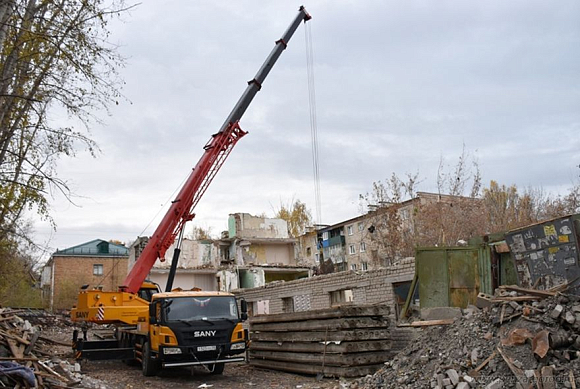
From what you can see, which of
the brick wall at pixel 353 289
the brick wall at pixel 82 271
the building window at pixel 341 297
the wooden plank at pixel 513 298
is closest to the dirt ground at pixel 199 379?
the brick wall at pixel 353 289

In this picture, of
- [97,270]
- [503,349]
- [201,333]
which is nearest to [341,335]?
[201,333]

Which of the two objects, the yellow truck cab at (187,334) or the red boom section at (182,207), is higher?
the red boom section at (182,207)

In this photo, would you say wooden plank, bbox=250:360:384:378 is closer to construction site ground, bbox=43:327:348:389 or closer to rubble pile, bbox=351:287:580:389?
construction site ground, bbox=43:327:348:389

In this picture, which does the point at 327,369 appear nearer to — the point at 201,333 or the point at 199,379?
the point at 201,333

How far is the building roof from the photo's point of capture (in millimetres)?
60206

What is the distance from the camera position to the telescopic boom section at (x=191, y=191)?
1864cm

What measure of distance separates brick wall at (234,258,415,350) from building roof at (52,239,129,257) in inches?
1573

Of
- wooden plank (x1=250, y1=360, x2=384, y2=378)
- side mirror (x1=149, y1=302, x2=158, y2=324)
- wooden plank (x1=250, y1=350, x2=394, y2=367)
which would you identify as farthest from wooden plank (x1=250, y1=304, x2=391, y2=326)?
side mirror (x1=149, y1=302, x2=158, y2=324)

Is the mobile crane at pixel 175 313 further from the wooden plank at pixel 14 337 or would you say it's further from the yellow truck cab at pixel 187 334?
the wooden plank at pixel 14 337

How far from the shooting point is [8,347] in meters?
13.0

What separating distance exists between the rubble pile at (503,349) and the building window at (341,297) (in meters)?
8.11

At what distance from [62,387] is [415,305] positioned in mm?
8809

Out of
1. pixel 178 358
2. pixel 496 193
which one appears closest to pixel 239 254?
pixel 496 193

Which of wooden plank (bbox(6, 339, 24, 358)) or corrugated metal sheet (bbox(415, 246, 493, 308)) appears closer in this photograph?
wooden plank (bbox(6, 339, 24, 358))
